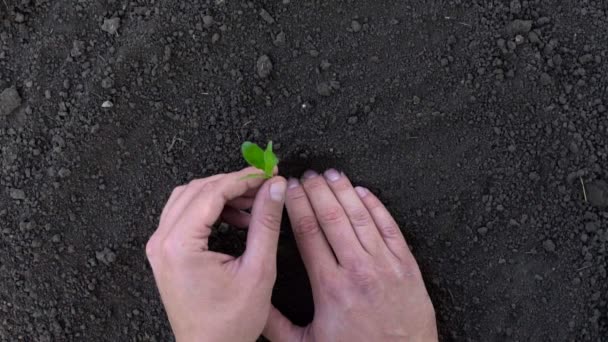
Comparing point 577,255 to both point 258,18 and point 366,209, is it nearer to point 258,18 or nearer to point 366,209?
point 366,209

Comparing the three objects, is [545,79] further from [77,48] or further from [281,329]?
[77,48]

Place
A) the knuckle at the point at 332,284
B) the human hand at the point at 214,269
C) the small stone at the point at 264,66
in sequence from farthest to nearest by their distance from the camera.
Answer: the small stone at the point at 264,66
the knuckle at the point at 332,284
the human hand at the point at 214,269

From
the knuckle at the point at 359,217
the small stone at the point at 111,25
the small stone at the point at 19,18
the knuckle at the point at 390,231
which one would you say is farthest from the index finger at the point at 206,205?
the small stone at the point at 19,18

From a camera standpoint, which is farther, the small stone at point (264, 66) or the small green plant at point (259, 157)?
the small stone at point (264, 66)

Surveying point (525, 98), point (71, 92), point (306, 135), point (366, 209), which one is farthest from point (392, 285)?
point (71, 92)

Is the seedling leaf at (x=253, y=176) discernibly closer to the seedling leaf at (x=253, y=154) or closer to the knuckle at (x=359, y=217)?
the seedling leaf at (x=253, y=154)

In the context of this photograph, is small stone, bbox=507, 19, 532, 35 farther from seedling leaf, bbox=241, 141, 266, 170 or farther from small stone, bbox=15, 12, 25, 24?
small stone, bbox=15, 12, 25, 24

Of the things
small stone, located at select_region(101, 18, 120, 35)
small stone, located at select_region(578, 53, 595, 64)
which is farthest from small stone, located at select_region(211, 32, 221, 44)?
small stone, located at select_region(578, 53, 595, 64)
